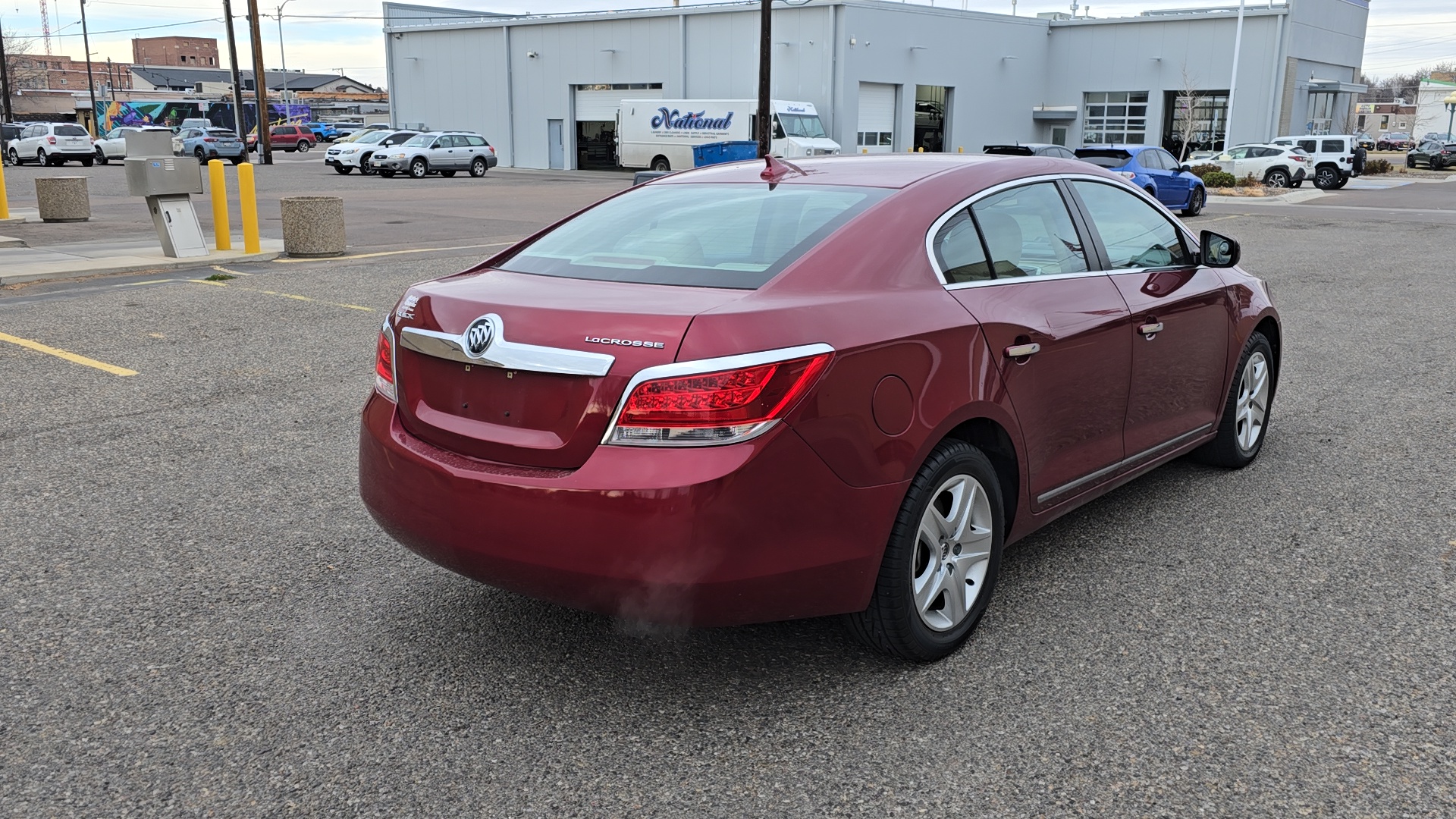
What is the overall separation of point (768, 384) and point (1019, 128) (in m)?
53.7

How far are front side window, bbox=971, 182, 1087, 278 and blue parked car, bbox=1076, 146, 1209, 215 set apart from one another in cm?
2113

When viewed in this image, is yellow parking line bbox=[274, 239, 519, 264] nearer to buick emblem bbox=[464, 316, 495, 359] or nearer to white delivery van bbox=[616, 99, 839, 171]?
buick emblem bbox=[464, 316, 495, 359]

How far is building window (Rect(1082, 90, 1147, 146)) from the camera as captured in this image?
171 feet

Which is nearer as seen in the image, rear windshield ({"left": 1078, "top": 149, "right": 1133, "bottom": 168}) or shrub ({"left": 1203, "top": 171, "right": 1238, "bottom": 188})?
rear windshield ({"left": 1078, "top": 149, "right": 1133, "bottom": 168})

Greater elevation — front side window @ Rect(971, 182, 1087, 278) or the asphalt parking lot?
front side window @ Rect(971, 182, 1087, 278)

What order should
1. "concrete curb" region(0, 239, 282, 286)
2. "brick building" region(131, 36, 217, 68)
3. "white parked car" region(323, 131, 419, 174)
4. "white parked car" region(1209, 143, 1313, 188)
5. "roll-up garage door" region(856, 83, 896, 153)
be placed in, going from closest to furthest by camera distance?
1. "concrete curb" region(0, 239, 282, 286)
2. "white parked car" region(1209, 143, 1313, 188)
3. "white parked car" region(323, 131, 419, 174)
4. "roll-up garage door" region(856, 83, 896, 153)
5. "brick building" region(131, 36, 217, 68)

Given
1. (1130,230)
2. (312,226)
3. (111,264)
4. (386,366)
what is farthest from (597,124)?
(386,366)

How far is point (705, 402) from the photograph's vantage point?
2.97m

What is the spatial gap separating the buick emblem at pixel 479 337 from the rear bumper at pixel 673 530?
30 centimetres

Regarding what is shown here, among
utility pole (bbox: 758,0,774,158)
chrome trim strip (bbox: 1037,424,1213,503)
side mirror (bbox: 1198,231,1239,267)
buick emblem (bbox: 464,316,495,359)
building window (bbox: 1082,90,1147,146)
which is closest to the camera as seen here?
buick emblem (bbox: 464,316,495,359)

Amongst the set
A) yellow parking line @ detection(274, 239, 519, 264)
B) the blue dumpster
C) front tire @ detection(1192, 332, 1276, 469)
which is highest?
the blue dumpster

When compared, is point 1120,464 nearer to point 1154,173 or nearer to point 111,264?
point 111,264

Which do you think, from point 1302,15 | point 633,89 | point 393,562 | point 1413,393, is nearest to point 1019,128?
point 1302,15

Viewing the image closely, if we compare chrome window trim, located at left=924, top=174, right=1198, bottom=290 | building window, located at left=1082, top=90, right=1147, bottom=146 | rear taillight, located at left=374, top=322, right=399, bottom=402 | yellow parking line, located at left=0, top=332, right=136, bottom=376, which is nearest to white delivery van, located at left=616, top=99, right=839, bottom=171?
building window, located at left=1082, top=90, right=1147, bottom=146
